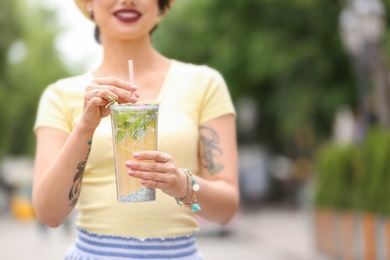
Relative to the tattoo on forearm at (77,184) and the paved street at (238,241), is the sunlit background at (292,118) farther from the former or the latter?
the tattoo on forearm at (77,184)

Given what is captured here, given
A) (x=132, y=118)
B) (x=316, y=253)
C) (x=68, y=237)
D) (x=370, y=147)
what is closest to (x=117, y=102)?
(x=132, y=118)

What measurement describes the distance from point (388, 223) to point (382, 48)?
313 inches

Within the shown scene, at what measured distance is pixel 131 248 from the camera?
9.06ft

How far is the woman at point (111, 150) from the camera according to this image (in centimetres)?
270

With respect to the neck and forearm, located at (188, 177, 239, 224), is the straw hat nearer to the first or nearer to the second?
the neck

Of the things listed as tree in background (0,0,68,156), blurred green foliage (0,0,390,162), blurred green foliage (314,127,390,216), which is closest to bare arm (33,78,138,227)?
blurred green foliage (314,127,390,216)

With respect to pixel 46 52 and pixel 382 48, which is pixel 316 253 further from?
pixel 46 52

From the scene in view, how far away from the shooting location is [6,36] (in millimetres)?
31656

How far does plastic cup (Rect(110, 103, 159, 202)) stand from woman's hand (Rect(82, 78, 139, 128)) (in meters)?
0.06

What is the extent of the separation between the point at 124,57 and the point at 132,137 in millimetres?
597

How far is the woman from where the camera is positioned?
2.70m

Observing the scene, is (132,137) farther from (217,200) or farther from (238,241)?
(238,241)

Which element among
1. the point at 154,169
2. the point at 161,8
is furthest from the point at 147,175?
the point at 161,8

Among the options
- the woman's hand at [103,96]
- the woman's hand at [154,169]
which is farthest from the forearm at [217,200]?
the woman's hand at [103,96]
